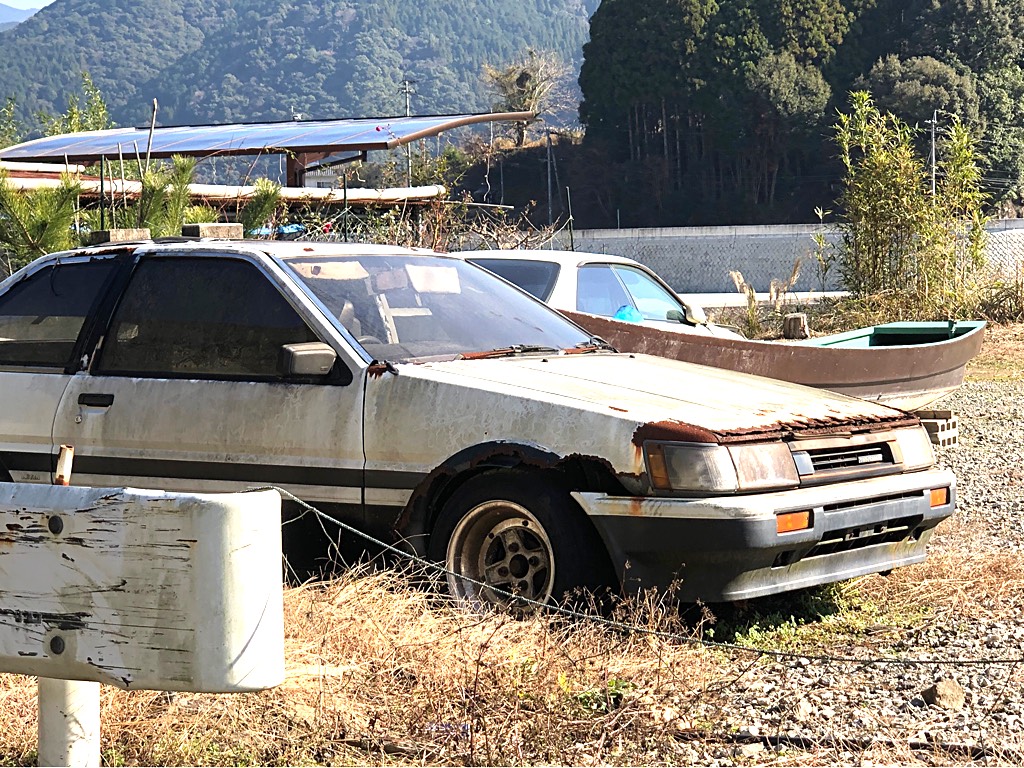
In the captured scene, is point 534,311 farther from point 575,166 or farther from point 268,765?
point 575,166

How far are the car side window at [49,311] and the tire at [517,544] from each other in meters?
2.05

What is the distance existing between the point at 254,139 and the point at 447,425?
26.9 meters

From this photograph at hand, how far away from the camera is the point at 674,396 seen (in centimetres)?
551

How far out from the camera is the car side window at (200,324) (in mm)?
5938

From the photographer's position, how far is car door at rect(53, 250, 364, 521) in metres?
5.69

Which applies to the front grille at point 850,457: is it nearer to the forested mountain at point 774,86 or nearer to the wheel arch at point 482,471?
the wheel arch at point 482,471

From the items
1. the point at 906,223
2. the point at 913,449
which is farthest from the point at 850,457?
the point at 906,223

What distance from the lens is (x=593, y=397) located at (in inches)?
211

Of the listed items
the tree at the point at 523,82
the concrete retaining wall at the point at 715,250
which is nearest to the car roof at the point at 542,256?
the concrete retaining wall at the point at 715,250

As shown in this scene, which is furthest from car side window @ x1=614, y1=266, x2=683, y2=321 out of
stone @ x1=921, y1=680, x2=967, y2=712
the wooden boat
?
stone @ x1=921, y1=680, x2=967, y2=712

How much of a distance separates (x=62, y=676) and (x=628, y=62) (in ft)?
271

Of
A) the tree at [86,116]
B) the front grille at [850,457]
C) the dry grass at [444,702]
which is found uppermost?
the tree at [86,116]

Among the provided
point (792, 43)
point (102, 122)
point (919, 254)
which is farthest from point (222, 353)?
point (792, 43)

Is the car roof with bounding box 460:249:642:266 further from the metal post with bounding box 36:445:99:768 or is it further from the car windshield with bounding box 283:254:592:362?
the metal post with bounding box 36:445:99:768
